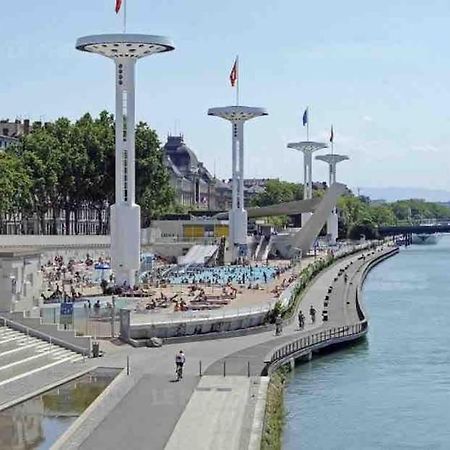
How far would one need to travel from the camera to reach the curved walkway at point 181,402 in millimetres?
32375

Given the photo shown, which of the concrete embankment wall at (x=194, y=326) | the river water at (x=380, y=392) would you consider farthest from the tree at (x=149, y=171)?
the concrete embankment wall at (x=194, y=326)

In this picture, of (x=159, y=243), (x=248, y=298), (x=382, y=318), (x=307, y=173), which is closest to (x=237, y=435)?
(x=248, y=298)

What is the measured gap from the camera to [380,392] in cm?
4603

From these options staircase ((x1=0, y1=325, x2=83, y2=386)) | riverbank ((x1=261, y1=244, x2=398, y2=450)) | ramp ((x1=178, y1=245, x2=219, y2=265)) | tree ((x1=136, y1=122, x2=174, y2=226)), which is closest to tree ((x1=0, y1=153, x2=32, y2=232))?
tree ((x1=136, y1=122, x2=174, y2=226))

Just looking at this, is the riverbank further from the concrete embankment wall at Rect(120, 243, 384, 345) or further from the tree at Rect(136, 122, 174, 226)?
the tree at Rect(136, 122, 174, 226)

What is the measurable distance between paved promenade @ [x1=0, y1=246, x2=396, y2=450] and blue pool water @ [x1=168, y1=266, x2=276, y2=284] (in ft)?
107

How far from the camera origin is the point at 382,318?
7719 centimetres

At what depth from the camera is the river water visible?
37438 millimetres

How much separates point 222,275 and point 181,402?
5505cm

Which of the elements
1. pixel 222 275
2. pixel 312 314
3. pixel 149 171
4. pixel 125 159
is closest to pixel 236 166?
pixel 149 171

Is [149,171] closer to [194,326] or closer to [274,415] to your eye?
[194,326]

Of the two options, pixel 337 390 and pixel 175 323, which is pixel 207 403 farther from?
pixel 175 323

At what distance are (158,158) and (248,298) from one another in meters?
47.9

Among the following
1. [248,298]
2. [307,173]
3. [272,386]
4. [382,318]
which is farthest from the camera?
[307,173]
